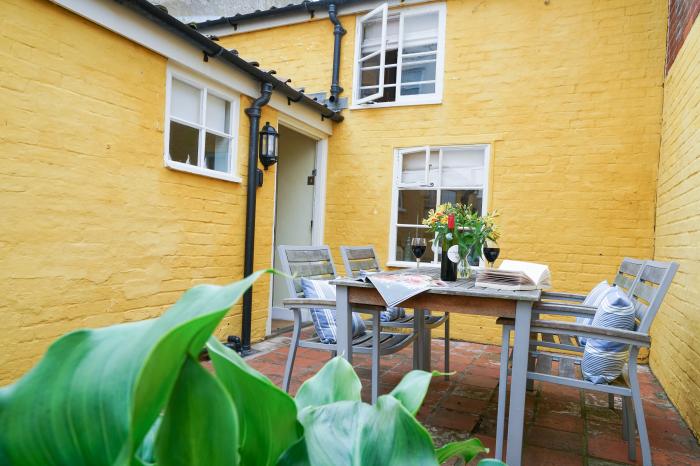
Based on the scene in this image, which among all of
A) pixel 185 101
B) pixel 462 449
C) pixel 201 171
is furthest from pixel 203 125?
pixel 462 449

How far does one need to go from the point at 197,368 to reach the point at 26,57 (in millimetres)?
3103

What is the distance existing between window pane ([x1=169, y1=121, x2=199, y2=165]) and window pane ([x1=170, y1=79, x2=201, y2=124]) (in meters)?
0.09

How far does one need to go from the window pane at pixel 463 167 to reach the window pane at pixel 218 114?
93.3 inches

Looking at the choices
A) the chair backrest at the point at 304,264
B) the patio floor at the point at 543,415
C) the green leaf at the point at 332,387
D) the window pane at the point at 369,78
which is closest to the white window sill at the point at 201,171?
the chair backrest at the point at 304,264

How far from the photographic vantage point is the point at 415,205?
5.23 metres

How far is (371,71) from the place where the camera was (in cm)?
554

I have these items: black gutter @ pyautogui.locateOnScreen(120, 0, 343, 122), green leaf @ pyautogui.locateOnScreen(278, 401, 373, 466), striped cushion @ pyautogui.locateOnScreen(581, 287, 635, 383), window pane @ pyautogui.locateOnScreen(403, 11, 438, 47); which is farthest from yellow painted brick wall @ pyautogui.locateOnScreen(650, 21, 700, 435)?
black gutter @ pyautogui.locateOnScreen(120, 0, 343, 122)

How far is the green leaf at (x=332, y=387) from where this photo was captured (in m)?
0.56

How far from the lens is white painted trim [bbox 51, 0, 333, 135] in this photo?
9.60ft

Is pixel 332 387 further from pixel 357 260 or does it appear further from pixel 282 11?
pixel 282 11

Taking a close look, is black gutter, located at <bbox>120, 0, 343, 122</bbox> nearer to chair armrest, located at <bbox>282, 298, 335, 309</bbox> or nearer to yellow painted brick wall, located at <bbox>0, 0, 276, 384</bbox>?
yellow painted brick wall, located at <bbox>0, 0, 276, 384</bbox>

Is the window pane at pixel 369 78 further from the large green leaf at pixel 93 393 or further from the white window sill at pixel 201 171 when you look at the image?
the large green leaf at pixel 93 393

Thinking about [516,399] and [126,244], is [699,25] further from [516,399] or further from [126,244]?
[126,244]

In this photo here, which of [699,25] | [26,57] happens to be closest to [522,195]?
[699,25]
